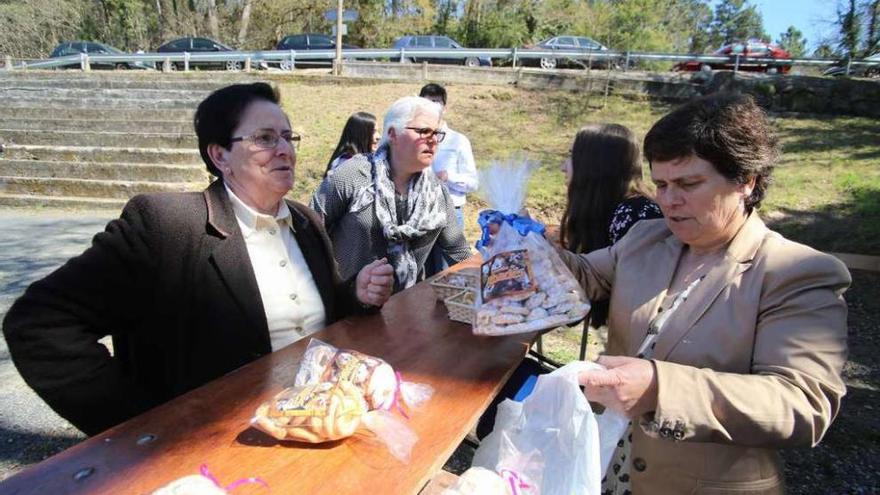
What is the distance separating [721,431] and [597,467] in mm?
288

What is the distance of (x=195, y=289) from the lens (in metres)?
1.62

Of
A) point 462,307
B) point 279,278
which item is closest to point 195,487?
point 279,278

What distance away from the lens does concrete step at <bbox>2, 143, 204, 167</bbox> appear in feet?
31.6

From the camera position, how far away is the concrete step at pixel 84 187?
8930mm

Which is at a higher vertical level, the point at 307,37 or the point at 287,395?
the point at 307,37

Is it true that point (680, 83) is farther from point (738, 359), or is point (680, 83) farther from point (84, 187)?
point (738, 359)

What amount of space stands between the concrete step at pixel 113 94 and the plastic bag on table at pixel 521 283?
40.4ft

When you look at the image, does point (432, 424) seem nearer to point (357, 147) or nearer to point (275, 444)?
point (275, 444)

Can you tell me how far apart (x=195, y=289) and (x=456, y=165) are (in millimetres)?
3304

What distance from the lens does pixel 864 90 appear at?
437 inches

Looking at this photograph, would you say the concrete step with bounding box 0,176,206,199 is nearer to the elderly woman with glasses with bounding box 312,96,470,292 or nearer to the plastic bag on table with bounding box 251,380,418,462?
the elderly woman with glasses with bounding box 312,96,470,292

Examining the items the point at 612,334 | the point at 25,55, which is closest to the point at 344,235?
the point at 612,334

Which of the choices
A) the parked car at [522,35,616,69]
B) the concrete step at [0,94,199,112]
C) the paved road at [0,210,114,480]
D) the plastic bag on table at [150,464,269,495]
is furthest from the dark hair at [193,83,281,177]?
the parked car at [522,35,616,69]

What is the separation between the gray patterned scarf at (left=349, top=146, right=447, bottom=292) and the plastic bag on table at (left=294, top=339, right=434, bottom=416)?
A: 4.50 feet
